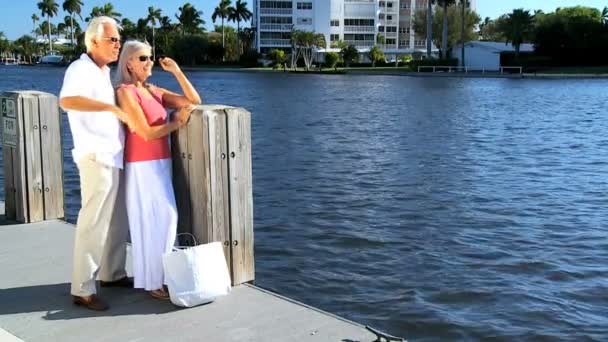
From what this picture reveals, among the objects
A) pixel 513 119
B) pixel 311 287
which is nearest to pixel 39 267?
pixel 311 287

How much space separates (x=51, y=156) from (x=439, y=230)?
6.17m

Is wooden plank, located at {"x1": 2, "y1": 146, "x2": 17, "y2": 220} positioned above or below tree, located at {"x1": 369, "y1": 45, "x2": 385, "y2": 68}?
below

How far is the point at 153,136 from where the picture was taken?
4969 mm

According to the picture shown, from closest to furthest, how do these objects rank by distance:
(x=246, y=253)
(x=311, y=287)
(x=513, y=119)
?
(x=246, y=253), (x=311, y=287), (x=513, y=119)

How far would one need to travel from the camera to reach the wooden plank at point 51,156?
7.37 m

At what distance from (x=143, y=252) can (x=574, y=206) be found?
400 inches

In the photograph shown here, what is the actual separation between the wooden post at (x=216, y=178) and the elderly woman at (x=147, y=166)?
18 centimetres

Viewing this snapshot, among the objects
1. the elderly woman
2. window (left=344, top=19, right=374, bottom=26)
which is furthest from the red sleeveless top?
window (left=344, top=19, right=374, bottom=26)

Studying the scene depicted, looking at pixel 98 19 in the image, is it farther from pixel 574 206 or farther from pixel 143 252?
pixel 574 206

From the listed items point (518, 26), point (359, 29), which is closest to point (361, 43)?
point (359, 29)

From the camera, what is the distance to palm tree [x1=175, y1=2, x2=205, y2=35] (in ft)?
513

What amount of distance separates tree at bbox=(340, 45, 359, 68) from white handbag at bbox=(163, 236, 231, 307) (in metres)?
118

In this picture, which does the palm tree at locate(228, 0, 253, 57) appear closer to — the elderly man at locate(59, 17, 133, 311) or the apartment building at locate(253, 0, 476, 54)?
the apartment building at locate(253, 0, 476, 54)

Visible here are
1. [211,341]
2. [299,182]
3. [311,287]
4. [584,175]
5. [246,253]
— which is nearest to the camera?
[211,341]
